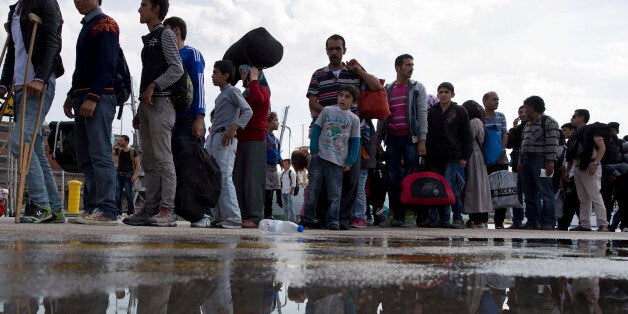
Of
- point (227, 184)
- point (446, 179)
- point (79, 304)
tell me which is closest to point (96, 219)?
point (227, 184)

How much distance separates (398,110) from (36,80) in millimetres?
4273

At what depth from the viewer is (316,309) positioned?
1433 millimetres

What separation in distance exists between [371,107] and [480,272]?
5.08 meters

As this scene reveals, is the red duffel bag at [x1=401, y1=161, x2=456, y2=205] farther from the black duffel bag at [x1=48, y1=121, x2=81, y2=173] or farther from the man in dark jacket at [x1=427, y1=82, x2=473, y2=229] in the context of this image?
the black duffel bag at [x1=48, y1=121, x2=81, y2=173]

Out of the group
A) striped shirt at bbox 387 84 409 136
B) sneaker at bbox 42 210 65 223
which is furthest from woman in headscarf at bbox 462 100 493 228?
sneaker at bbox 42 210 65 223

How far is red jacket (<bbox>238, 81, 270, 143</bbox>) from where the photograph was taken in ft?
20.6

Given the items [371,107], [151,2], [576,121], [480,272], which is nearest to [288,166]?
[576,121]

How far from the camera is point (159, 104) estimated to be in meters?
5.61

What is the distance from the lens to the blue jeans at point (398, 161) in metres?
8.09

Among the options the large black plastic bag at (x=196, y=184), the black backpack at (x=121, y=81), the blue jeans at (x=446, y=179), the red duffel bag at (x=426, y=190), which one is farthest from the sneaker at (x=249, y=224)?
the blue jeans at (x=446, y=179)

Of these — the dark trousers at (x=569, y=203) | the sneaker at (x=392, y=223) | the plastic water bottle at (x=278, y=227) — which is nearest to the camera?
the plastic water bottle at (x=278, y=227)

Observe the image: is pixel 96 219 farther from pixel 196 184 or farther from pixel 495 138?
pixel 495 138

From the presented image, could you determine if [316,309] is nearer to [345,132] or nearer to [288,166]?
[345,132]

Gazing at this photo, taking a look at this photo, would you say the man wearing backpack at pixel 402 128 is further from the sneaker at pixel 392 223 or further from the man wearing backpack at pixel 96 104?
the man wearing backpack at pixel 96 104
